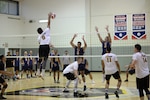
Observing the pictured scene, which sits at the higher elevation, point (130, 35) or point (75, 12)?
point (75, 12)

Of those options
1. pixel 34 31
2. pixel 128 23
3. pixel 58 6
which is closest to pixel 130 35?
pixel 128 23

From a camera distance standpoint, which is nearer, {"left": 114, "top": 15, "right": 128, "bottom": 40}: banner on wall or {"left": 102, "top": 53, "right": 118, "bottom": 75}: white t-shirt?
{"left": 102, "top": 53, "right": 118, "bottom": 75}: white t-shirt

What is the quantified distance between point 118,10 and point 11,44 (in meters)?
9.31

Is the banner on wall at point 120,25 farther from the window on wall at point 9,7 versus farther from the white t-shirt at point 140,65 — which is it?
the white t-shirt at point 140,65

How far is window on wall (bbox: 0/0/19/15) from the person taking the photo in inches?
976

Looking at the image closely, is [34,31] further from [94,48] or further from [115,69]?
[115,69]

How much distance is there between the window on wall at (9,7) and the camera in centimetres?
2478

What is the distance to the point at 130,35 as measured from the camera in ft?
72.3

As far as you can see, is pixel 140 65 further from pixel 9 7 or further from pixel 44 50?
pixel 9 7

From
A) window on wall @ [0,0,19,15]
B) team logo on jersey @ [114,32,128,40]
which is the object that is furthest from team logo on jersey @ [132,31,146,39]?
window on wall @ [0,0,19,15]

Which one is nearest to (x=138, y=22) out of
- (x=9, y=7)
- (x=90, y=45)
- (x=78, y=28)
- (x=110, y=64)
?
(x=90, y=45)

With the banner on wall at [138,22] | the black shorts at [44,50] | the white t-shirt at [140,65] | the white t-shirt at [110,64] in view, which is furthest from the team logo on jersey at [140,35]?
the white t-shirt at [140,65]

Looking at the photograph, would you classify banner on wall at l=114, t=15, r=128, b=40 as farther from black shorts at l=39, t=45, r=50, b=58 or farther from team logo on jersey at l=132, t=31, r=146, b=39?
black shorts at l=39, t=45, r=50, b=58

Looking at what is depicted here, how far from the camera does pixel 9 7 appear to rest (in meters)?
25.6
